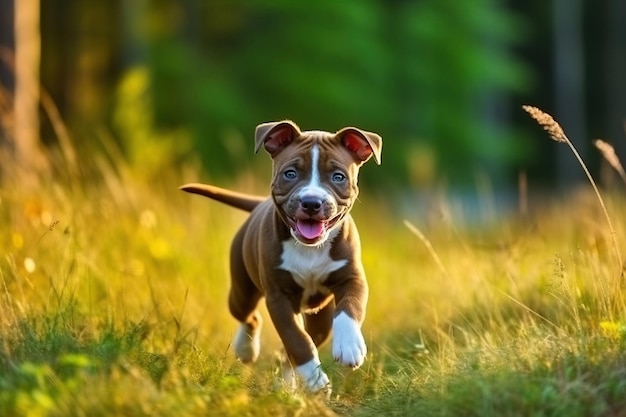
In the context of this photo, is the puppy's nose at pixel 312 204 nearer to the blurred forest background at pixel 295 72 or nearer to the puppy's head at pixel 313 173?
the puppy's head at pixel 313 173

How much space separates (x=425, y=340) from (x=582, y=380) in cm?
210

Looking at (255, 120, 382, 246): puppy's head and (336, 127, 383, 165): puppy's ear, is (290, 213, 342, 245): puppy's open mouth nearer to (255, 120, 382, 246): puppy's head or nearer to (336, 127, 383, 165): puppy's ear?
(255, 120, 382, 246): puppy's head

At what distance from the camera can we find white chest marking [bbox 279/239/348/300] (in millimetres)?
6574

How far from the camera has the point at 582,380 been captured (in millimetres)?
5375

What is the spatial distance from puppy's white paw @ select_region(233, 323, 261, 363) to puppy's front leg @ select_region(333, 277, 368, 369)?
1.11 meters

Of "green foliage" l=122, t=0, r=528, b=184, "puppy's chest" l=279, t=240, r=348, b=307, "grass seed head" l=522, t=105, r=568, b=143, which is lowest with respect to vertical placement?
"green foliage" l=122, t=0, r=528, b=184

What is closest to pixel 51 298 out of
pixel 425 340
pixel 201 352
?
pixel 201 352

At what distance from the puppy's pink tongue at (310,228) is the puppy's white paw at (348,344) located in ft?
1.49

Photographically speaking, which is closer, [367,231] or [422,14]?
[367,231]

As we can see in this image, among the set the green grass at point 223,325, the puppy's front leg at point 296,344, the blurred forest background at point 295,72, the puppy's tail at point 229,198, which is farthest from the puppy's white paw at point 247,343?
the blurred forest background at point 295,72

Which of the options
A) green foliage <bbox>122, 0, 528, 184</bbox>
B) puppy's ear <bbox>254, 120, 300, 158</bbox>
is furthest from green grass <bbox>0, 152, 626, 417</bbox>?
green foliage <bbox>122, 0, 528, 184</bbox>

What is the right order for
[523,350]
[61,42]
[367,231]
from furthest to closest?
[61,42] < [367,231] < [523,350]

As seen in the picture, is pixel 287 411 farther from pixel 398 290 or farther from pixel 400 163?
pixel 400 163

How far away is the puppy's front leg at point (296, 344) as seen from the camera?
6.14 metres
